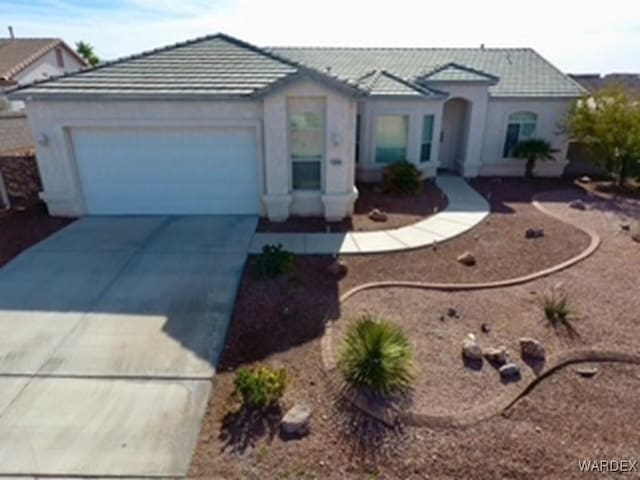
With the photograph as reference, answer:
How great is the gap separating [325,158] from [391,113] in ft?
16.7

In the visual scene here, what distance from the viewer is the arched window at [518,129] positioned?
16.3 m

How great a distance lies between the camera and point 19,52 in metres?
28.2

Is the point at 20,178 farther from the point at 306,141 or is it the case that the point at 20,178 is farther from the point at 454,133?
the point at 454,133

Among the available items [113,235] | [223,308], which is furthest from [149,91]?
[223,308]

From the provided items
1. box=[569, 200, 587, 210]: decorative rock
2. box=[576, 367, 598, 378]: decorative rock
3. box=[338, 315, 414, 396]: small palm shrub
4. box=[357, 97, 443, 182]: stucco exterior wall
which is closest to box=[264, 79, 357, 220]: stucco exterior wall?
box=[357, 97, 443, 182]: stucco exterior wall

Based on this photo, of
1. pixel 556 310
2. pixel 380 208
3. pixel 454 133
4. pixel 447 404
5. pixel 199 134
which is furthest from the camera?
pixel 454 133

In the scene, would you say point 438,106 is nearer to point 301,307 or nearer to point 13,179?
point 301,307

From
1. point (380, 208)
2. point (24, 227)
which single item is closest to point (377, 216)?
point (380, 208)

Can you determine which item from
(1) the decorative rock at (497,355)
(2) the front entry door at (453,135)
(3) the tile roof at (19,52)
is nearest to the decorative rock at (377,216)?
(1) the decorative rock at (497,355)

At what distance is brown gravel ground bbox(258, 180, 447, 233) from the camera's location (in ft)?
35.3

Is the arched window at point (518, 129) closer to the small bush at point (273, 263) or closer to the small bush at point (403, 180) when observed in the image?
the small bush at point (403, 180)

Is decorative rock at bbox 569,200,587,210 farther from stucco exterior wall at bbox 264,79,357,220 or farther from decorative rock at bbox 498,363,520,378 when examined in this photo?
decorative rock at bbox 498,363,520,378

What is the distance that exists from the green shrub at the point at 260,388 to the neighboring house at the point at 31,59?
85.9 feet

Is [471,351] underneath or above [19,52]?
underneath
